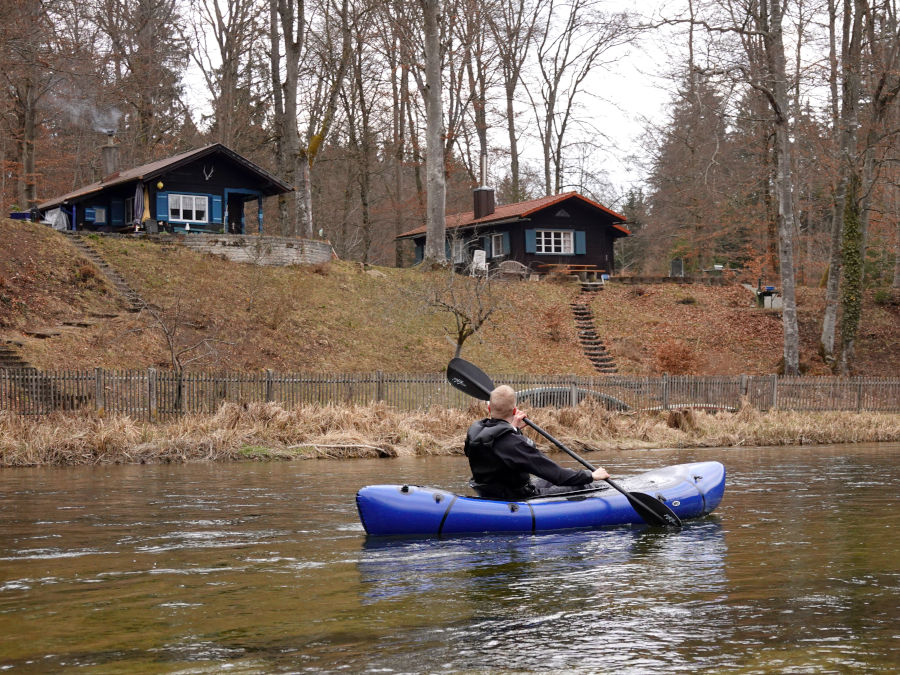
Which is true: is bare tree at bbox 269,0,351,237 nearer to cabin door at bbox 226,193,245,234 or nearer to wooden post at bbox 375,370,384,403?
cabin door at bbox 226,193,245,234

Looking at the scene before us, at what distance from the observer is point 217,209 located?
37.8m

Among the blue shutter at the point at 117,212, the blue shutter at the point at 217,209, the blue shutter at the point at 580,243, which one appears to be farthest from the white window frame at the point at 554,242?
the blue shutter at the point at 117,212

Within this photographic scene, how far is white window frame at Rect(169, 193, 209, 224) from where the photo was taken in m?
36.4

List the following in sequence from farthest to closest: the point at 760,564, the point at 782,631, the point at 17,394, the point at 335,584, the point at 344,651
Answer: the point at 17,394 → the point at 760,564 → the point at 335,584 → the point at 782,631 → the point at 344,651

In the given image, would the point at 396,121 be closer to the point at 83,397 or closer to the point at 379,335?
the point at 379,335

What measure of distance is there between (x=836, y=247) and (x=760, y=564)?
24.9 m

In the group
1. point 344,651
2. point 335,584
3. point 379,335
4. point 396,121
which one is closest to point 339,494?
point 335,584

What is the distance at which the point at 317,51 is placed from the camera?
3922cm

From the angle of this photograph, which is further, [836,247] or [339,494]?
[836,247]

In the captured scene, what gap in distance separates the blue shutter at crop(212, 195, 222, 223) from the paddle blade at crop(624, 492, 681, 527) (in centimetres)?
3047

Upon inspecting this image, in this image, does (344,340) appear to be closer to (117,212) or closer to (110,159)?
(117,212)

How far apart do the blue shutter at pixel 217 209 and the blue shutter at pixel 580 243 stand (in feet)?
51.1

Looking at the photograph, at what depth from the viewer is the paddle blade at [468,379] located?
1216cm

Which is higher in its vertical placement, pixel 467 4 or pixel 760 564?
pixel 467 4
